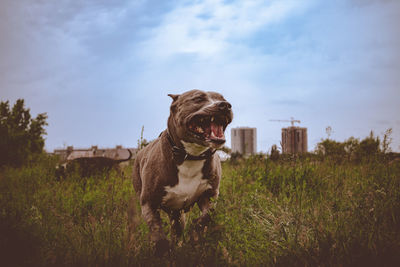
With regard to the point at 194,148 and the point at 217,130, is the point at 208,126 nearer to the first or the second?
the point at 217,130

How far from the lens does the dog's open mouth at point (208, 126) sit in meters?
3.00

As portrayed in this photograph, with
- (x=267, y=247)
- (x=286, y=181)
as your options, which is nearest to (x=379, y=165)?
(x=286, y=181)

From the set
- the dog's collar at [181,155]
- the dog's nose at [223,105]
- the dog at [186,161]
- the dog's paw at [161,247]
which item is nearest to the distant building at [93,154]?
the dog at [186,161]

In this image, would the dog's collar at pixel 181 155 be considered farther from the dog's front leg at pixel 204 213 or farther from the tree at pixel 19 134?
the tree at pixel 19 134

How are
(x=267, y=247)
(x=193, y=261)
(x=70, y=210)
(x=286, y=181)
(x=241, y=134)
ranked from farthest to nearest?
1. (x=241, y=134)
2. (x=286, y=181)
3. (x=70, y=210)
4. (x=267, y=247)
5. (x=193, y=261)

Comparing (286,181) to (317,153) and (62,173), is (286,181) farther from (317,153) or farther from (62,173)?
(62,173)

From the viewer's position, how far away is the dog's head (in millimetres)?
2918

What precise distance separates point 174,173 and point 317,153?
549 cm

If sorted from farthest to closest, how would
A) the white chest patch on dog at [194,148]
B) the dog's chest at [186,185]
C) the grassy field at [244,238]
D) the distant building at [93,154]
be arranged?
the distant building at [93,154] < the dog's chest at [186,185] < the white chest patch on dog at [194,148] < the grassy field at [244,238]

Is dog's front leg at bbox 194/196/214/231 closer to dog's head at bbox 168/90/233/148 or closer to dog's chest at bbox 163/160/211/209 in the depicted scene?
dog's chest at bbox 163/160/211/209

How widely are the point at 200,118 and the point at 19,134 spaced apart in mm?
11345

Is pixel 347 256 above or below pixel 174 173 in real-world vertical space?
below

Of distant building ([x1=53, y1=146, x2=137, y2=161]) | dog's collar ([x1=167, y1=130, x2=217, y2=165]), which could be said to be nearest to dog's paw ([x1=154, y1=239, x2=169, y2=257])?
dog's collar ([x1=167, y1=130, x2=217, y2=165])

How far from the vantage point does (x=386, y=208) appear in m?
3.15
